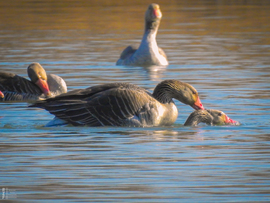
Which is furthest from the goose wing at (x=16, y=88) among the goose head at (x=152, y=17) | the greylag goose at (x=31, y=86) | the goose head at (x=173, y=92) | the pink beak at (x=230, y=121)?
the goose head at (x=152, y=17)

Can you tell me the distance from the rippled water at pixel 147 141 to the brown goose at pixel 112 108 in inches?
6.8

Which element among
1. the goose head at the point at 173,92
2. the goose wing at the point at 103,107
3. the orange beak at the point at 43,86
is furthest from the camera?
the orange beak at the point at 43,86

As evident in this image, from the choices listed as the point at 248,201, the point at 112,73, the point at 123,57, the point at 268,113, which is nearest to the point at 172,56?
the point at 123,57

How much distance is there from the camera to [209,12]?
1713 inches

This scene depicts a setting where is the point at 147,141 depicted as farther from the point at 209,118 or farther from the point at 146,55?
the point at 146,55

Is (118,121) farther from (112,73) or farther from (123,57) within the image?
(123,57)

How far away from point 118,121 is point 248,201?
14.1 ft

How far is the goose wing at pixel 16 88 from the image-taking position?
617 inches

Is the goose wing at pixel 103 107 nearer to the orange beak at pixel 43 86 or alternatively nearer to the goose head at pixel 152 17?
the orange beak at pixel 43 86

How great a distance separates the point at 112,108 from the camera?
11656 millimetres

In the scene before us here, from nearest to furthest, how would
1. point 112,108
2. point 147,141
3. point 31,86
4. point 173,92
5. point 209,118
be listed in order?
point 147,141 < point 112,108 < point 173,92 < point 209,118 < point 31,86

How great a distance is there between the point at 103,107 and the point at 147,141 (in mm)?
1255

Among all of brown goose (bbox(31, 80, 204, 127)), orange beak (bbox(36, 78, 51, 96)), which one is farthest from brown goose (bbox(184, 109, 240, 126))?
orange beak (bbox(36, 78, 51, 96))

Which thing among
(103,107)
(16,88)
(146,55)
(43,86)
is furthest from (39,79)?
(146,55)
